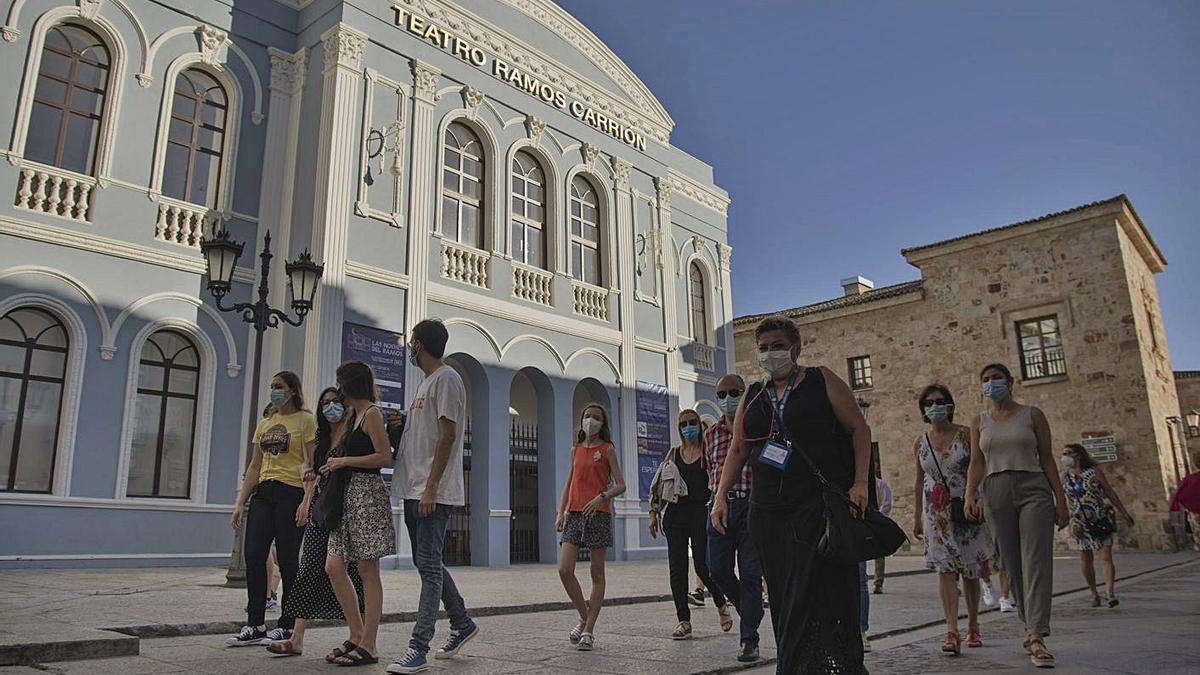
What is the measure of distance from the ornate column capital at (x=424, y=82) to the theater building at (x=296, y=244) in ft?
0.15

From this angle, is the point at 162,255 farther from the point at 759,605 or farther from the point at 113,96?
the point at 759,605

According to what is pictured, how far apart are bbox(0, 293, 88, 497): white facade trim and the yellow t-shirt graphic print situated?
726cm

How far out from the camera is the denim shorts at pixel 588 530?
5.98 meters

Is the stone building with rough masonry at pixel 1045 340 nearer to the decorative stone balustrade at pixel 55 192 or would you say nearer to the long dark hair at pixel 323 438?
the decorative stone balustrade at pixel 55 192

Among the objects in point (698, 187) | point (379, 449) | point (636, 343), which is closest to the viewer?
point (379, 449)

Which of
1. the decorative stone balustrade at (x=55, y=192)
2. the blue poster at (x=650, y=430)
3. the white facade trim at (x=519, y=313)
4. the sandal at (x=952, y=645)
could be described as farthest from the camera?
the blue poster at (x=650, y=430)

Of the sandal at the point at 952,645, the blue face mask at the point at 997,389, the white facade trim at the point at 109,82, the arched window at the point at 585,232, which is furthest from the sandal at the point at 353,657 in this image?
the arched window at the point at 585,232

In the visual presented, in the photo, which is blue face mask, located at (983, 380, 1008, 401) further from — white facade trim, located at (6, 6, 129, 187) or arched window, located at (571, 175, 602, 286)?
arched window, located at (571, 175, 602, 286)

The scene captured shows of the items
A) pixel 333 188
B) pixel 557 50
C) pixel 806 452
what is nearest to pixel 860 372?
pixel 557 50

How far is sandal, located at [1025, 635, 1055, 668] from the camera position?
466 cm

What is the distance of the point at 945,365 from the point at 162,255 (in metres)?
21.9

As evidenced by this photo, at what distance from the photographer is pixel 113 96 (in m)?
12.4

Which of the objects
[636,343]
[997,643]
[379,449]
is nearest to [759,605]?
[997,643]

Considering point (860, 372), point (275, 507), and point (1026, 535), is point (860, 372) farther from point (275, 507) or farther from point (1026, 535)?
point (275, 507)
